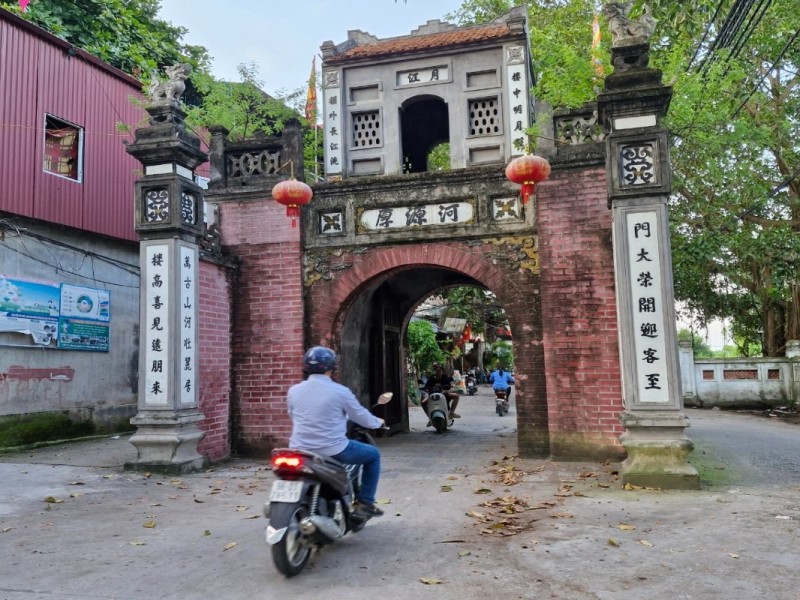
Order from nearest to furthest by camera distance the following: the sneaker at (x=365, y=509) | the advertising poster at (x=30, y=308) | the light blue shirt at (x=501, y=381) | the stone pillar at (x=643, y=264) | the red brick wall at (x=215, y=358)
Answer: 1. the sneaker at (x=365, y=509)
2. the stone pillar at (x=643, y=264)
3. the red brick wall at (x=215, y=358)
4. the advertising poster at (x=30, y=308)
5. the light blue shirt at (x=501, y=381)

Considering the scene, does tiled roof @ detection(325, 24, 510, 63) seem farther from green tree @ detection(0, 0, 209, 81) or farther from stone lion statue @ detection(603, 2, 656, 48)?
green tree @ detection(0, 0, 209, 81)

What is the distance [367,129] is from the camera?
984 centimetres

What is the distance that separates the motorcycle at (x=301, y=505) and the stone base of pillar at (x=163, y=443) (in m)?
3.61

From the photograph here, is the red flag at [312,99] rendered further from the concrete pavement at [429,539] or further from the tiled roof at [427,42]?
the concrete pavement at [429,539]

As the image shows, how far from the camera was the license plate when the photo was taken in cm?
360

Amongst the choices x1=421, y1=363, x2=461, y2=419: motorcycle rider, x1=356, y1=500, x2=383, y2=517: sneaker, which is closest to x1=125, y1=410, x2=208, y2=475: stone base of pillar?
x1=356, y1=500, x2=383, y2=517: sneaker

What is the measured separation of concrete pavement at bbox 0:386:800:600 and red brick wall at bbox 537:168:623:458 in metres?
0.46

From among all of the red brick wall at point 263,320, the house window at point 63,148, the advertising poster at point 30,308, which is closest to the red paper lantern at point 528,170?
the red brick wall at point 263,320

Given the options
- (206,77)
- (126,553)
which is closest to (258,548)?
(126,553)

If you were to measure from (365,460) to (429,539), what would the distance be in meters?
0.77

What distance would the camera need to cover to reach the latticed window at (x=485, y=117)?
31.2 feet

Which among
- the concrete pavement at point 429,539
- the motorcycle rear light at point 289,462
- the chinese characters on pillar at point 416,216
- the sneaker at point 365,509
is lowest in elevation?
the concrete pavement at point 429,539

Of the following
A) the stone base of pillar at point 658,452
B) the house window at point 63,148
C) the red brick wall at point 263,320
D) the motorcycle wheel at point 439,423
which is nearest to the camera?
the stone base of pillar at point 658,452

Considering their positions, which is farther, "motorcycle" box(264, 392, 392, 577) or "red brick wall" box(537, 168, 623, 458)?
"red brick wall" box(537, 168, 623, 458)
